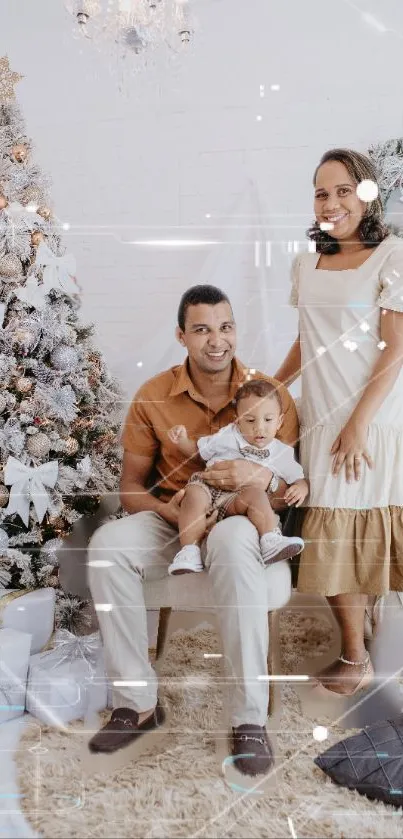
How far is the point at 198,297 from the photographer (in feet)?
6.49

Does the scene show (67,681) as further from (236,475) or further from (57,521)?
(236,475)

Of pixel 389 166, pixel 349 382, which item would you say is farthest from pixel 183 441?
pixel 389 166

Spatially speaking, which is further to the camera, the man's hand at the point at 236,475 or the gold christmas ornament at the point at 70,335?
the gold christmas ornament at the point at 70,335

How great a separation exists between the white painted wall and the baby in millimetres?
132

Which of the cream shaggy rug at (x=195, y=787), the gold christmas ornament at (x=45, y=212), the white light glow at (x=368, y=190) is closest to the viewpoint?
the cream shaggy rug at (x=195, y=787)

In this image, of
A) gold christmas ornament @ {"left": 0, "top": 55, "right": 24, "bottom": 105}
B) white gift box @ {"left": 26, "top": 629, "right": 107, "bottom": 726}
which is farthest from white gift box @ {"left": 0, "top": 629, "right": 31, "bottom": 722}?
gold christmas ornament @ {"left": 0, "top": 55, "right": 24, "bottom": 105}

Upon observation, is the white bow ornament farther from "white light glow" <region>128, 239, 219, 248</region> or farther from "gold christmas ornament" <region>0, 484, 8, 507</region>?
"gold christmas ornament" <region>0, 484, 8, 507</region>

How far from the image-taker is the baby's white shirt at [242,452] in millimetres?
1930

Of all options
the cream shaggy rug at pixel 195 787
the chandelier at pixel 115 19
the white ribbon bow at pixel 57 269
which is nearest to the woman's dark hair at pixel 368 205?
the chandelier at pixel 115 19

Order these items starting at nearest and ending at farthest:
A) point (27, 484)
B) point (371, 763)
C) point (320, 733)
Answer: point (371, 763), point (320, 733), point (27, 484)

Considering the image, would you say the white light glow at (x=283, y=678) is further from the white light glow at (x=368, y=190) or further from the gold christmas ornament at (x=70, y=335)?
the white light glow at (x=368, y=190)

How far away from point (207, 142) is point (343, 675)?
1534mm

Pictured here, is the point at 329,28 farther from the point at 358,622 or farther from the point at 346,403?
the point at 358,622

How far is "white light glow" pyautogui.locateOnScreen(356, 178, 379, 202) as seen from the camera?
1.94 m
